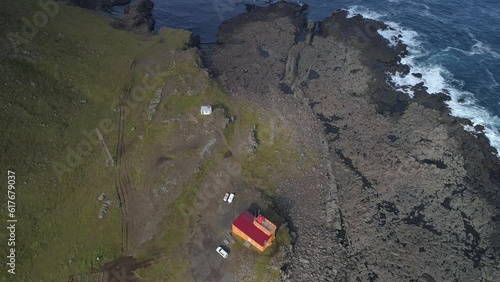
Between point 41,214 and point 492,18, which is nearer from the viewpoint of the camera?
point 41,214

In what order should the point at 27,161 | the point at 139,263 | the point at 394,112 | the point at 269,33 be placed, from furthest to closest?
the point at 269,33 < the point at 394,112 < the point at 27,161 < the point at 139,263

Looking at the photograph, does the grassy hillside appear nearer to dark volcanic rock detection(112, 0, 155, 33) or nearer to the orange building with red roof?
dark volcanic rock detection(112, 0, 155, 33)

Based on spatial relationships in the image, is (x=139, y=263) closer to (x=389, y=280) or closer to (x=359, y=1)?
(x=389, y=280)

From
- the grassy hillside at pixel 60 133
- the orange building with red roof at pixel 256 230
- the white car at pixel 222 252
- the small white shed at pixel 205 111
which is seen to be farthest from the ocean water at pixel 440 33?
the white car at pixel 222 252

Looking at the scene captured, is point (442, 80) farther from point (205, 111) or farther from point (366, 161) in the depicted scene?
point (205, 111)

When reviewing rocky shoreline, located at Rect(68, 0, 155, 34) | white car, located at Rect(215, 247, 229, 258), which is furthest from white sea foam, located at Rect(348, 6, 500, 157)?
white car, located at Rect(215, 247, 229, 258)

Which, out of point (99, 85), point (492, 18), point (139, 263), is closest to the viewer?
point (139, 263)

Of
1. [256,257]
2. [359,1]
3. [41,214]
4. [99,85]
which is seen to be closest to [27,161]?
[41,214]

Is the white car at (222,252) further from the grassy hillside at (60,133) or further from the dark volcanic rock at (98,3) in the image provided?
the dark volcanic rock at (98,3)
